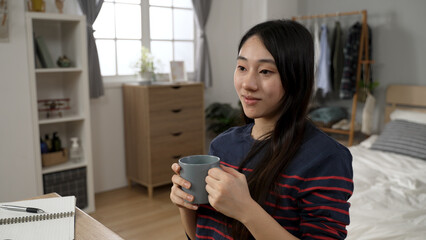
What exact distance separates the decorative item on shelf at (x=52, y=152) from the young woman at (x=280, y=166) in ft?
7.96

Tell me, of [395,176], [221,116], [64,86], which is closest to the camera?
[395,176]

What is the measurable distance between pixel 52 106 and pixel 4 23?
2.29 ft

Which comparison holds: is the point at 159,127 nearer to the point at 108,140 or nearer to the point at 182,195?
the point at 108,140

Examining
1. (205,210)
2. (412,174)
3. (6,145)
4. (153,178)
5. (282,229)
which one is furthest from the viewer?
(153,178)

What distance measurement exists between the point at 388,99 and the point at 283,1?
5.37ft

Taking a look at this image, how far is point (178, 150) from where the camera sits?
3629 mm

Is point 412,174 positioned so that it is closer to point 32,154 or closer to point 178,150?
point 178,150

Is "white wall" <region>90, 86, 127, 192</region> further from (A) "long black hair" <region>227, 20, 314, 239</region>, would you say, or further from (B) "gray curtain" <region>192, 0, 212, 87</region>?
(A) "long black hair" <region>227, 20, 314, 239</region>

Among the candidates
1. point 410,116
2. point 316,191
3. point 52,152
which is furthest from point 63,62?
point 410,116

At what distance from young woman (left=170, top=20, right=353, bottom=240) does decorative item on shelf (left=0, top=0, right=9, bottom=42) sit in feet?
7.66

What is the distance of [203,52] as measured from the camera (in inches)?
163

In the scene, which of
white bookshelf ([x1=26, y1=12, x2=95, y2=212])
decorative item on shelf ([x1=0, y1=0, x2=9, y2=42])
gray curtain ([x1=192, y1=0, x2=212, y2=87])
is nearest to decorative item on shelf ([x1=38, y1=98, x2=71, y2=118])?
white bookshelf ([x1=26, y1=12, x2=95, y2=212])

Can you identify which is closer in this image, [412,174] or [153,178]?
[412,174]

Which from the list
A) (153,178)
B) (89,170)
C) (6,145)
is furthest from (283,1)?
(6,145)
